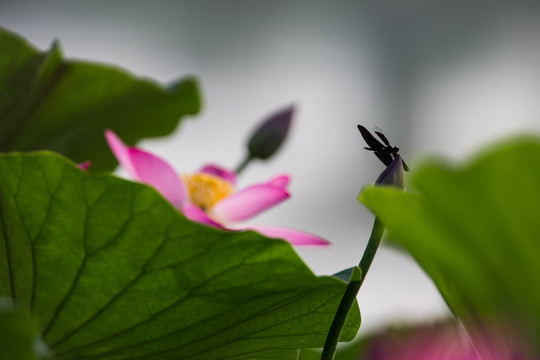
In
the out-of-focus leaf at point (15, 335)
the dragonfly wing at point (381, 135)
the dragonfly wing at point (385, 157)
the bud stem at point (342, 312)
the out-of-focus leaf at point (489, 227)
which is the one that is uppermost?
the dragonfly wing at point (381, 135)

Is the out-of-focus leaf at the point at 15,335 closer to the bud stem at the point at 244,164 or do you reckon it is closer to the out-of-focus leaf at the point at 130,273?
the out-of-focus leaf at the point at 130,273

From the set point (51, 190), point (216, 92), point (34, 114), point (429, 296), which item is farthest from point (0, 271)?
point (216, 92)

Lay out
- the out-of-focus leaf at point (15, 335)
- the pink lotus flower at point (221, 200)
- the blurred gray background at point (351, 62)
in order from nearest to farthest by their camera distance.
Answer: the out-of-focus leaf at point (15, 335) < the pink lotus flower at point (221, 200) < the blurred gray background at point (351, 62)

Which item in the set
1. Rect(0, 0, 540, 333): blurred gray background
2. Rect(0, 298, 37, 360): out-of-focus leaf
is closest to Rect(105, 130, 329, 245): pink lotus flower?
Rect(0, 298, 37, 360): out-of-focus leaf

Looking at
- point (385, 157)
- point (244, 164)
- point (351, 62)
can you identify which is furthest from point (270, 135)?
point (351, 62)

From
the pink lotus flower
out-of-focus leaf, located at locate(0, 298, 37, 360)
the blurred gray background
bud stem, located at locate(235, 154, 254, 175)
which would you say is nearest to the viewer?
out-of-focus leaf, located at locate(0, 298, 37, 360)

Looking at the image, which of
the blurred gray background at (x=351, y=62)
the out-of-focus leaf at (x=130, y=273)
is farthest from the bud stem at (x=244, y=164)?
the blurred gray background at (x=351, y=62)

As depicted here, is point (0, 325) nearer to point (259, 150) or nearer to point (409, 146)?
point (259, 150)

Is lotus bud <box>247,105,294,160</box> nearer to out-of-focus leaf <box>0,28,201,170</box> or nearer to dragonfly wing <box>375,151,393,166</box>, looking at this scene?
out-of-focus leaf <box>0,28,201,170</box>
